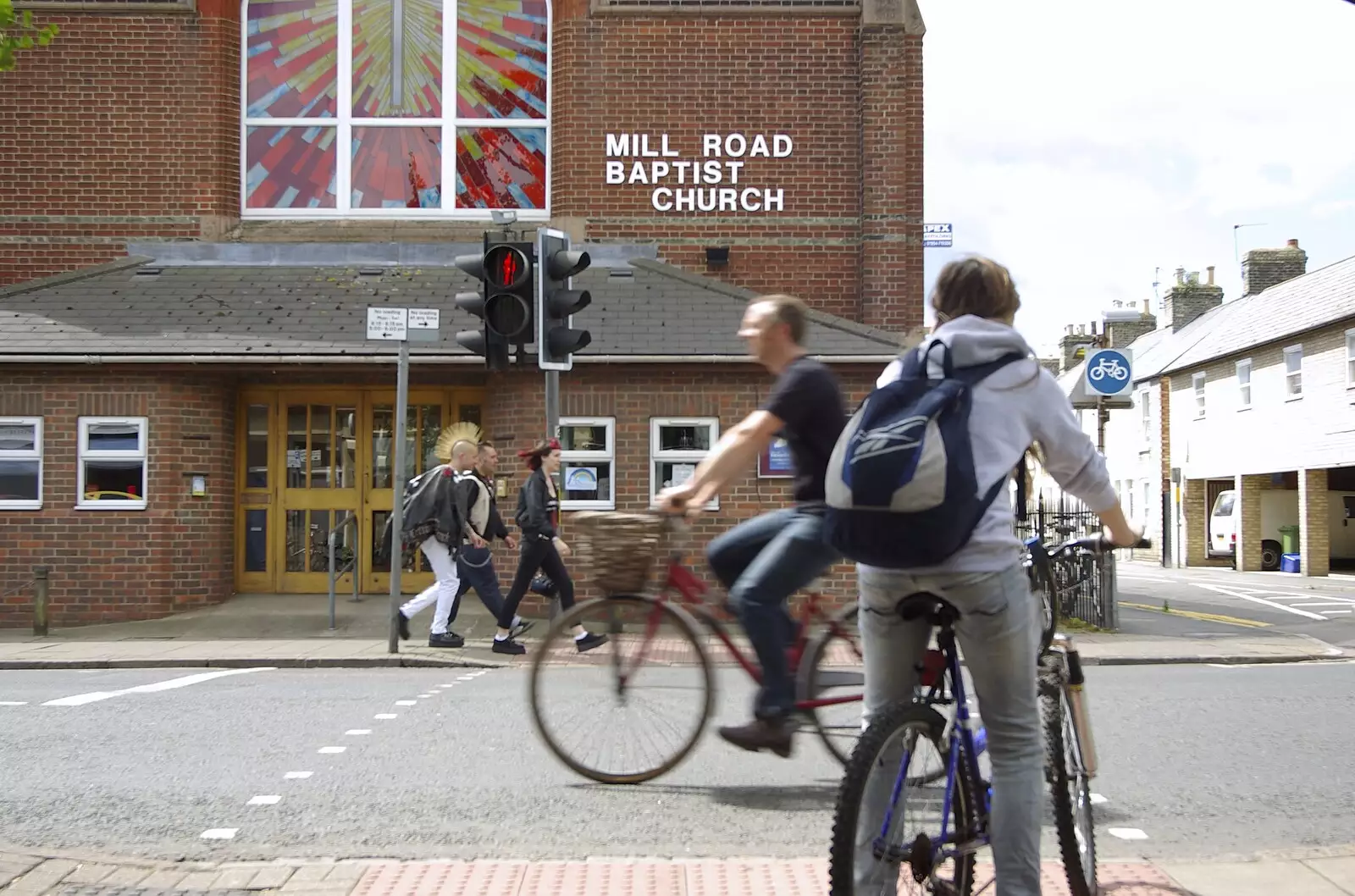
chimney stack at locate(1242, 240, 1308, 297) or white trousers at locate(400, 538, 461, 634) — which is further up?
chimney stack at locate(1242, 240, 1308, 297)

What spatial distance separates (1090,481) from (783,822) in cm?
231

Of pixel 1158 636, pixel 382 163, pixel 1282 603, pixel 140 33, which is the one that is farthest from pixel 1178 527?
pixel 140 33

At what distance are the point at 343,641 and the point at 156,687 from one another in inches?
135

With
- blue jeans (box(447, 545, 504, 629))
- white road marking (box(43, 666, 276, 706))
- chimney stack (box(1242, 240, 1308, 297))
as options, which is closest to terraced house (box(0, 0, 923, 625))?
blue jeans (box(447, 545, 504, 629))

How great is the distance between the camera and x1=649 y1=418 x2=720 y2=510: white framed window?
14.8m

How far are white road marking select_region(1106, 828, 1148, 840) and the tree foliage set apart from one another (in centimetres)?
1340

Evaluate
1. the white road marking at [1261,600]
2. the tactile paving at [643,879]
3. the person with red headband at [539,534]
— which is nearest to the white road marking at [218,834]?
the tactile paving at [643,879]

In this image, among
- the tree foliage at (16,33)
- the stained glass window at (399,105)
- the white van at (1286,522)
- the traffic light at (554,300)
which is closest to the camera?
the traffic light at (554,300)

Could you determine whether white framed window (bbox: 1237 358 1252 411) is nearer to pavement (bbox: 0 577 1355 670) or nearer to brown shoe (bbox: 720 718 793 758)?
pavement (bbox: 0 577 1355 670)

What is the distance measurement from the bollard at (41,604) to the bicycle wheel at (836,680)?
441 inches

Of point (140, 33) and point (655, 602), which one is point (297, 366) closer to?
point (140, 33)

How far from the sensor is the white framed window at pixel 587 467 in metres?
14.9

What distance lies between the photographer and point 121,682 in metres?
9.93

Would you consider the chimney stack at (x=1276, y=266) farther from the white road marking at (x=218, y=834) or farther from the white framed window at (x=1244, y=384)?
the white road marking at (x=218, y=834)
